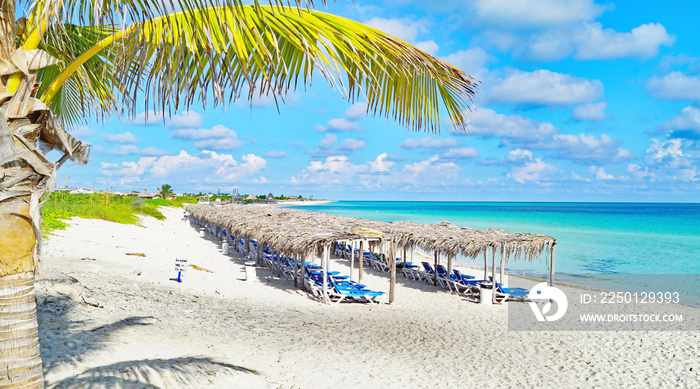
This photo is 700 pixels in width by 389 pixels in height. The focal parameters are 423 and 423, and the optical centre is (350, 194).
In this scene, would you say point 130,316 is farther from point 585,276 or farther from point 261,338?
point 585,276

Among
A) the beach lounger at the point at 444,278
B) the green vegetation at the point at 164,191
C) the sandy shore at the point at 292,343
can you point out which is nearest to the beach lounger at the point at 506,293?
the sandy shore at the point at 292,343

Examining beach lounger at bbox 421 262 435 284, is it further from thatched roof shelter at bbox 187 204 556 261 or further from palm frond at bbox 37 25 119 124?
palm frond at bbox 37 25 119 124

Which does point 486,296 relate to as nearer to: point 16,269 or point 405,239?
point 405,239

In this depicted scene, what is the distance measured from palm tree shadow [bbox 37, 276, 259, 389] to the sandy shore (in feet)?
0.06

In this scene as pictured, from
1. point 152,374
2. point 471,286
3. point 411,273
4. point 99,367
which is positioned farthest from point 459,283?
point 99,367

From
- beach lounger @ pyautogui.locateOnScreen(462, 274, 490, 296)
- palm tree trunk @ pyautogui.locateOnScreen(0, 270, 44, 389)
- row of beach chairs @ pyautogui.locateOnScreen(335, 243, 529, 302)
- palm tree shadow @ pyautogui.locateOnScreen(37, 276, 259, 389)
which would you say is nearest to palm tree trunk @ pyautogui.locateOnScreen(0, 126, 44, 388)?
palm tree trunk @ pyautogui.locateOnScreen(0, 270, 44, 389)

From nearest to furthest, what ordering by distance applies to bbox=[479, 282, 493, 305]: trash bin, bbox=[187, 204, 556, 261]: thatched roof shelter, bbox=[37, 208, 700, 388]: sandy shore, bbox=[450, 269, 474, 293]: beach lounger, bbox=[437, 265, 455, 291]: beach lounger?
bbox=[37, 208, 700, 388]: sandy shore < bbox=[187, 204, 556, 261]: thatched roof shelter < bbox=[479, 282, 493, 305]: trash bin < bbox=[450, 269, 474, 293]: beach lounger < bbox=[437, 265, 455, 291]: beach lounger

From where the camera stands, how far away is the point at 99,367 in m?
4.23

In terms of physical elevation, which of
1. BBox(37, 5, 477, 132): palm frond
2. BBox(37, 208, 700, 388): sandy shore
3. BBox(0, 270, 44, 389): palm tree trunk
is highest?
BBox(37, 5, 477, 132): palm frond

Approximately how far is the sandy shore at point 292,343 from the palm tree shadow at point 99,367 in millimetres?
18

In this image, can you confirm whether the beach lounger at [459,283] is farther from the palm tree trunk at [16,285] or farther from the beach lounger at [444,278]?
the palm tree trunk at [16,285]

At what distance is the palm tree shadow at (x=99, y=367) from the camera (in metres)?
3.93

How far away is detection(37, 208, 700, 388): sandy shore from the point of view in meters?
4.75

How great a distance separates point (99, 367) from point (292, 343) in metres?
2.89
